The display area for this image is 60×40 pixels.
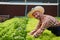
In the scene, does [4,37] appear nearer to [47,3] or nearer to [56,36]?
[56,36]

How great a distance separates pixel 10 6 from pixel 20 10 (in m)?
0.27

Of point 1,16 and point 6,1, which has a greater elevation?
point 6,1

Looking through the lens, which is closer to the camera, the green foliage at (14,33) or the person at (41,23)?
the green foliage at (14,33)

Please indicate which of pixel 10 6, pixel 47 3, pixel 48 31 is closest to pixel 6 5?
pixel 10 6

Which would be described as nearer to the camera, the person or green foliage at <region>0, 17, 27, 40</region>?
green foliage at <region>0, 17, 27, 40</region>

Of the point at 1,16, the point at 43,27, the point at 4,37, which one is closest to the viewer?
the point at 4,37

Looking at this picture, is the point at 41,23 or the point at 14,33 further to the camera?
the point at 41,23

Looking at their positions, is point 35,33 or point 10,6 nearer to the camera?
point 35,33

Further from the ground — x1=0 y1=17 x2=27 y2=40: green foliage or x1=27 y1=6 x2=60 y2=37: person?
x1=27 y1=6 x2=60 y2=37: person

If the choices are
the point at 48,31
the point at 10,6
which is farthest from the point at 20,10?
the point at 48,31

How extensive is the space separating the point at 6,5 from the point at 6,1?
0.12 meters

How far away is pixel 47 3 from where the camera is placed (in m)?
5.21

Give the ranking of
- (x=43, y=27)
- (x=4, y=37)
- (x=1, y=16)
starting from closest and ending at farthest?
1. (x=4, y=37)
2. (x=43, y=27)
3. (x=1, y=16)

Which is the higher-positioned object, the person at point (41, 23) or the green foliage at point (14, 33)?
the person at point (41, 23)
